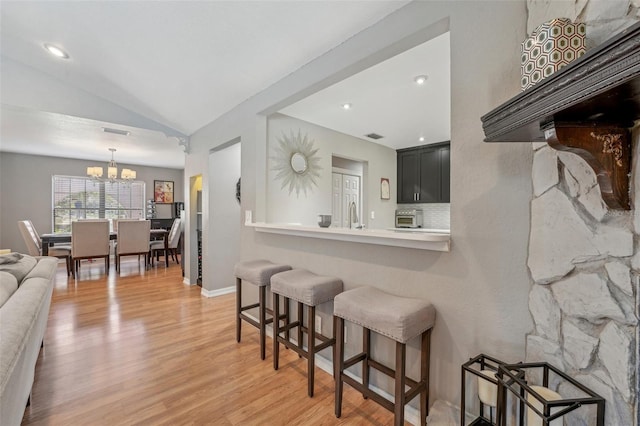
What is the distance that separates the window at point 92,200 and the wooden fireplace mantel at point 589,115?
886cm

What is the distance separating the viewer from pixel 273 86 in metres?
2.67

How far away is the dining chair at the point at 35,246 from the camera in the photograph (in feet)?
16.0

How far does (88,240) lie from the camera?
16.8 ft

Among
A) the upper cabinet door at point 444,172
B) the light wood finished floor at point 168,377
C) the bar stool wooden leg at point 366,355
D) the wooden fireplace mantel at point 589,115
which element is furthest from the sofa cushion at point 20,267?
the upper cabinet door at point 444,172

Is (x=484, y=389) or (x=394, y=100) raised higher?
(x=394, y=100)

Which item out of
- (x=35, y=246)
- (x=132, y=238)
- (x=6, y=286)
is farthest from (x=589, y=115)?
(x=35, y=246)

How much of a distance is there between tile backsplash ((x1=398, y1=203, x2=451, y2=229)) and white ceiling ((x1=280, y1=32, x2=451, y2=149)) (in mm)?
1187

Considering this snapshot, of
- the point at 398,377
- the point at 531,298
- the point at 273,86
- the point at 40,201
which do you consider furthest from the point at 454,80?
the point at 40,201

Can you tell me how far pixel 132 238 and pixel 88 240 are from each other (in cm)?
68

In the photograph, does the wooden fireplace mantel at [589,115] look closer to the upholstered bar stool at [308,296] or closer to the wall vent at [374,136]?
the upholstered bar stool at [308,296]

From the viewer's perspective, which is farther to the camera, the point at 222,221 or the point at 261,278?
the point at 222,221

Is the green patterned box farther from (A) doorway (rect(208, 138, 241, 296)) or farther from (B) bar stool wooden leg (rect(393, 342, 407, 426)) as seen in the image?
(A) doorway (rect(208, 138, 241, 296))

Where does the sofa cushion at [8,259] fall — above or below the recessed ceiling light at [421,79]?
below

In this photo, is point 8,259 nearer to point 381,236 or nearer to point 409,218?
point 381,236
